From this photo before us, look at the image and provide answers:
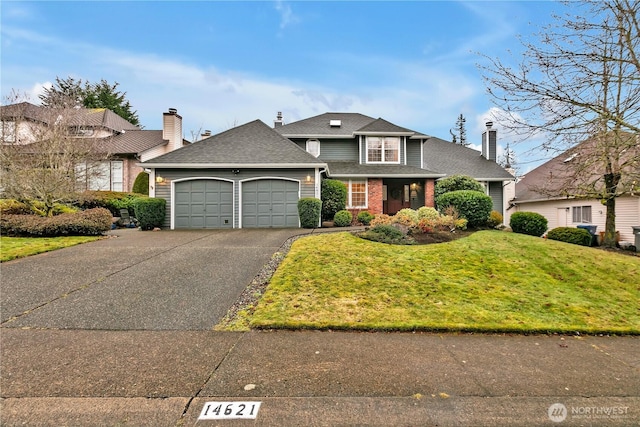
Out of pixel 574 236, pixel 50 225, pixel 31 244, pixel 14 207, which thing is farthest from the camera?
pixel 574 236

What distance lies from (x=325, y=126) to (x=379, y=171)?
223 inches

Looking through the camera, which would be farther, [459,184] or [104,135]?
[104,135]

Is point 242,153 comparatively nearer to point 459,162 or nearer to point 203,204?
point 203,204

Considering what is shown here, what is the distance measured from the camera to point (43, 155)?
11.8 m

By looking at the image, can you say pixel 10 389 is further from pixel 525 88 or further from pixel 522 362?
pixel 525 88

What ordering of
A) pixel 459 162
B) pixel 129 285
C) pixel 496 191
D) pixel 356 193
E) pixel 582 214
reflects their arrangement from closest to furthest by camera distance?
pixel 129 285
pixel 582 214
pixel 356 193
pixel 496 191
pixel 459 162

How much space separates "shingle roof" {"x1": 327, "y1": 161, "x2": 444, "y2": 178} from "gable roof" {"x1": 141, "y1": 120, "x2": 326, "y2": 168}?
9.13 ft

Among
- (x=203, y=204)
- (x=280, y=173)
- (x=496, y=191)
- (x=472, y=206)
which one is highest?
(x=280, y=173)

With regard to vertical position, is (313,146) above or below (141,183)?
above

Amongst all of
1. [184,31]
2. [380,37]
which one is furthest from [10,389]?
[380,37]

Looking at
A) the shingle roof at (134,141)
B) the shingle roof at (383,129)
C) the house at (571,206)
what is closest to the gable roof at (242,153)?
the shingle roof at (383,129)
